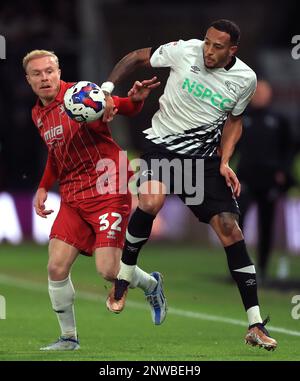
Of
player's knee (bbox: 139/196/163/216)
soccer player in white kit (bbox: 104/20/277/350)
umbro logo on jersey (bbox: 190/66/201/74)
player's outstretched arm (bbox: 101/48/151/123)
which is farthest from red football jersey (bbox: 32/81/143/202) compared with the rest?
umbro logo on jersey (bbox: 190/66/201/74)

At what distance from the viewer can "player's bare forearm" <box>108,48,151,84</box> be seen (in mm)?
10430

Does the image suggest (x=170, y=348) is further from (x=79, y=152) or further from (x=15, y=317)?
(x=15, y=317)

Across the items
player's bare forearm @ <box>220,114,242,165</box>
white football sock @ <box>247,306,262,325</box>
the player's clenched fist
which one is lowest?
white football sock @ <box>247,306,262,325</box>

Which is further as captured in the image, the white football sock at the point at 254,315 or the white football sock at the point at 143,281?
the white football sock at the point at 143,281

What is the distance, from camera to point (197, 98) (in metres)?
10.2

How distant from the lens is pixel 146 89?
10406mm

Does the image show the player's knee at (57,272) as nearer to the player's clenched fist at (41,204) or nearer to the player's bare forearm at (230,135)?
the player's clenched fist at (41,204)

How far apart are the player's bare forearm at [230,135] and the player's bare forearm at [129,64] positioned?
2.73ft

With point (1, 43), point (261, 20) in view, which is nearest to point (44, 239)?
point (1, 43)

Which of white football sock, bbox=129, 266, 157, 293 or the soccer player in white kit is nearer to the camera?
the soccer player in white kit

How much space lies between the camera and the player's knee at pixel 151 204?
10.1 m

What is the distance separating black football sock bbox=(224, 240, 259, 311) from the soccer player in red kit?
3.10ft

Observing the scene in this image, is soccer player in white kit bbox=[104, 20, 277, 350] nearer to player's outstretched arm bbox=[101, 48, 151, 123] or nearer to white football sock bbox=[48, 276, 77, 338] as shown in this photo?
player's outstretched arm bbox=[101, 48, 151, 123]

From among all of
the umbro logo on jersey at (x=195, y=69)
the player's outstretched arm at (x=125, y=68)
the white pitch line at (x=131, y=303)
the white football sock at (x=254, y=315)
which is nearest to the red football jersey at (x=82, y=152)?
the player's outstretched arm at (x=125, y=68)
